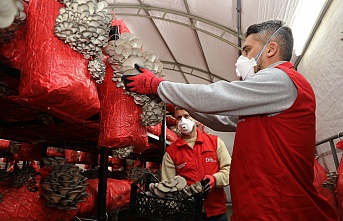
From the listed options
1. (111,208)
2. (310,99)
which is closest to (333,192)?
(310,99)

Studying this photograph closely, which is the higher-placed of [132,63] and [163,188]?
[132,63]

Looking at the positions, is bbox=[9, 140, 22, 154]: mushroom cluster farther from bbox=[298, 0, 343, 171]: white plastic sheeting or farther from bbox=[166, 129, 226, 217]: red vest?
bbox=[298, 0, 343, 171]: white plastic sheeting

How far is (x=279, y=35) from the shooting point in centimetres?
121

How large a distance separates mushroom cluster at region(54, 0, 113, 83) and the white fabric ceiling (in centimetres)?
178

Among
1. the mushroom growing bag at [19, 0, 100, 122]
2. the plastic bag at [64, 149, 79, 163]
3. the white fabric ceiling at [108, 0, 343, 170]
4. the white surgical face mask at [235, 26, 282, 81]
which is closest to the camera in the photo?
the mushroom growing bag at [19, 0, 100, 122]

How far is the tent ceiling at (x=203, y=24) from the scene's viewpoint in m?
2.66

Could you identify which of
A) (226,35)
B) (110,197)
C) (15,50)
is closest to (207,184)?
(110,197)

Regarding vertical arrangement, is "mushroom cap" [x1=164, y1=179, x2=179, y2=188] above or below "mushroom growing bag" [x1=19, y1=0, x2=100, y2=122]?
below

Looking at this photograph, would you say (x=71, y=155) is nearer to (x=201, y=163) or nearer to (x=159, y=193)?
→ (x=201, y=163)

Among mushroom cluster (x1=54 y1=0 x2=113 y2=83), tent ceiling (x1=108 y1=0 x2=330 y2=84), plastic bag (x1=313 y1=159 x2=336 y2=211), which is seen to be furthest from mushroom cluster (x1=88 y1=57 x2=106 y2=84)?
tent ceiling (x1=108 y1=0 x2=330 y2=84)

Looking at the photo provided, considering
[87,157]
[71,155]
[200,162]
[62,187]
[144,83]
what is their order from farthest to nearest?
[87,157], [71,155], [200,162], [62,187], [144,83]

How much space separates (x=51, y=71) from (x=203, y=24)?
11.9 ft

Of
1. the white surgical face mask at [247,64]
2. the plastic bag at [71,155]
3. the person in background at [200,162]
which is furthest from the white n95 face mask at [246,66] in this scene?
the plastic bag at [71,155]

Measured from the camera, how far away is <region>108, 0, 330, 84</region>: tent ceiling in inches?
105
